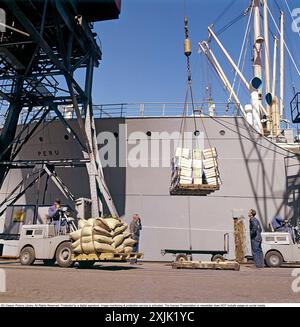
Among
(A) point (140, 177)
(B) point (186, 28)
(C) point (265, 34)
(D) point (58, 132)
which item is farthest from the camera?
(C) point (265, 34)

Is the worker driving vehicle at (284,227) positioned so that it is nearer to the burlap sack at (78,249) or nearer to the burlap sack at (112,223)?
the burlap sack at (112,223)

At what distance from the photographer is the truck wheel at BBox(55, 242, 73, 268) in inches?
428

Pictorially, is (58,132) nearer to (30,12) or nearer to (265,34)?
(30,12)

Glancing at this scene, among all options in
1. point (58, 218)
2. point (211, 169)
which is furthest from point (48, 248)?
point (211, 169)

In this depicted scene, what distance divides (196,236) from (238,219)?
2.03 metres

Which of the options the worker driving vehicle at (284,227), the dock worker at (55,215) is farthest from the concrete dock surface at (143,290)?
the worker driving vehicle at (284,227)

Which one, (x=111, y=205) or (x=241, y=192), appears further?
(x=241, y=192)

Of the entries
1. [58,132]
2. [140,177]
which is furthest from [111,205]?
[58,132]

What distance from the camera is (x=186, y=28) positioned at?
12.6 m

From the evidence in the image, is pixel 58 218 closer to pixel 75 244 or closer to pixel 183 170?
pixel 75 244

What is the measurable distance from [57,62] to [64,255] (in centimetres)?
743

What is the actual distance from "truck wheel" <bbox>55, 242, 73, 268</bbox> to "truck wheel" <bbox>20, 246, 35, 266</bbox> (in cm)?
98

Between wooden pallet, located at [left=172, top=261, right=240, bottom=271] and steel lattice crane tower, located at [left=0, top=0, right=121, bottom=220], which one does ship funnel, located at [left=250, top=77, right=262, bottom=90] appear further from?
wooden pallet, located at [left=172, top=261, right=240, bottom=271]

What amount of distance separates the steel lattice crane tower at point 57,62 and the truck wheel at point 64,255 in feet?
10.5
